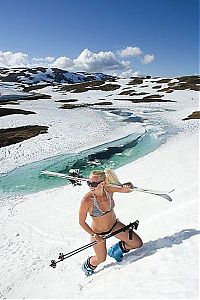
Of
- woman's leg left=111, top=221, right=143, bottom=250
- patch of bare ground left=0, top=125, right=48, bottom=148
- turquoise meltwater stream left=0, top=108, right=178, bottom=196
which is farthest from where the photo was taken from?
patch of bare ground left=0, top=125, right=48, bottom=148

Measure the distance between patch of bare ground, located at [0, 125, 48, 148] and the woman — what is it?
67.1 ft

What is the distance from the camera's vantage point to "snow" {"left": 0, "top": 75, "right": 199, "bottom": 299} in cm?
668

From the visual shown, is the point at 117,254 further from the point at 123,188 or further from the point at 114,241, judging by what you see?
the point at 114,241

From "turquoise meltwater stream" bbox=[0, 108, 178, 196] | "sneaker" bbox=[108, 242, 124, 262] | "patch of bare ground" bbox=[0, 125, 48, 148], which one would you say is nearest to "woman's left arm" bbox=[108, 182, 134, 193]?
"sneaker" bbox=[108, 242, 124, 262]

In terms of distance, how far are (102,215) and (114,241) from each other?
2.38 m

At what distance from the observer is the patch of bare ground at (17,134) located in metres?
28.0

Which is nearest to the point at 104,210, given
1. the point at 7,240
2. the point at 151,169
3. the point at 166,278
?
the point at 166,278

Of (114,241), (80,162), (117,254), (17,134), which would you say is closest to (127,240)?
(117,254)

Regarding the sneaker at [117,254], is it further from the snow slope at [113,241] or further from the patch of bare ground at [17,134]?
the patch of bare ground at [17,134]

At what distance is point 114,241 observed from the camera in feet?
31.9

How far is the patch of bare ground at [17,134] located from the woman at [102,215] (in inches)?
805

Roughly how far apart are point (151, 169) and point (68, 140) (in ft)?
39.2

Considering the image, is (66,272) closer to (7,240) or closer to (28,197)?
(7,240)

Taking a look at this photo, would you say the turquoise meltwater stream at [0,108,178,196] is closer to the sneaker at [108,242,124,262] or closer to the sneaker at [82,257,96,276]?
the sneaker at [82,257,96,276]
